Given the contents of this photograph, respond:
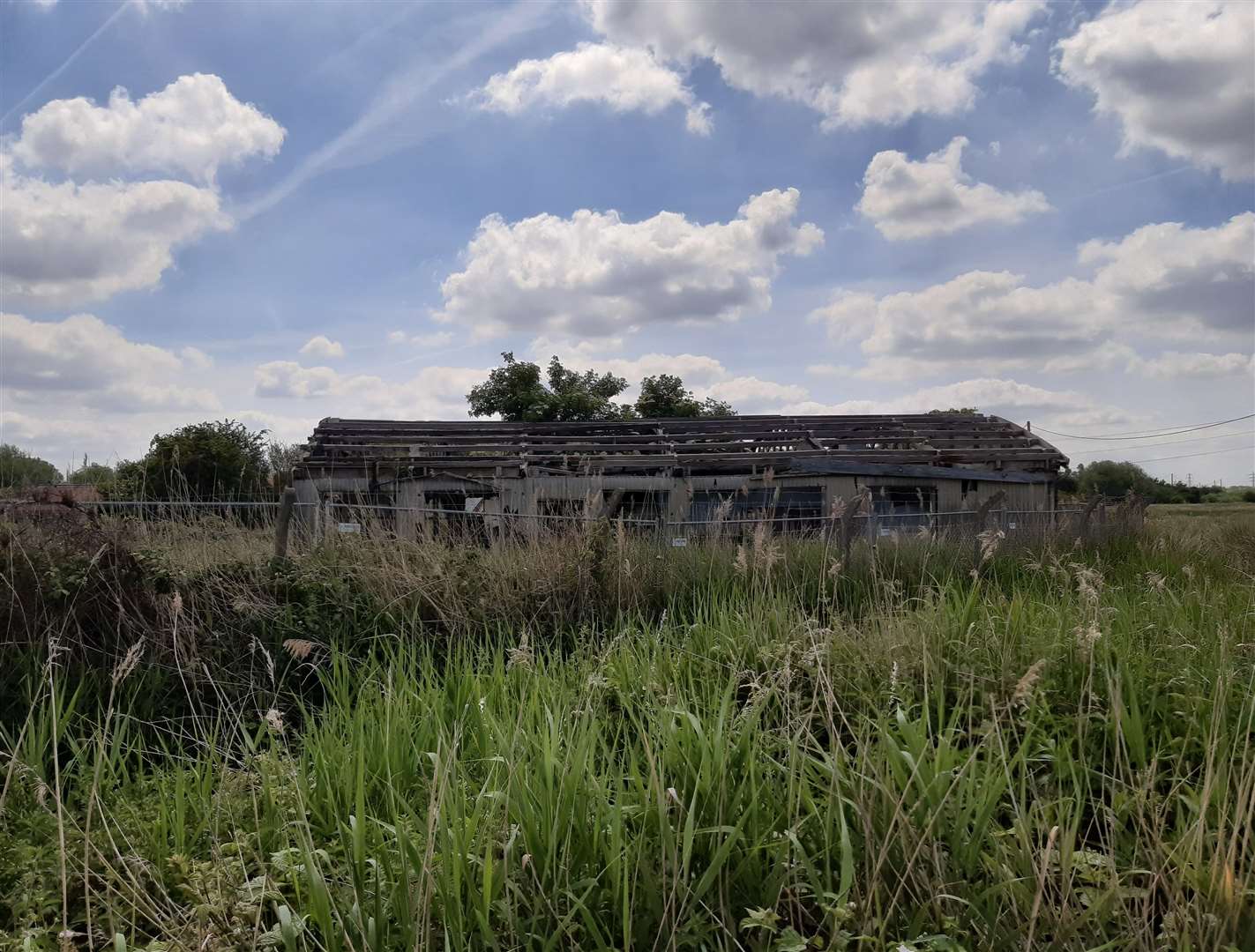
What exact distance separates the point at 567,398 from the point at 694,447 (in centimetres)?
1402

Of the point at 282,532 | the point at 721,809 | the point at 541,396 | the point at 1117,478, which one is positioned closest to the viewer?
the point at 721,809

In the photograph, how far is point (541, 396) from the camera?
34375mm

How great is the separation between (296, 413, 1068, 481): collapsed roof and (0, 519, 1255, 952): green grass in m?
13.3

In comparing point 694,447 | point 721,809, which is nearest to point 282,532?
point 721,809

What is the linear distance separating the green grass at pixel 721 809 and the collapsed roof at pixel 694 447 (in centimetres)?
1326

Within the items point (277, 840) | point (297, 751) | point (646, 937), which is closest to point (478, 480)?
point (297, 751)

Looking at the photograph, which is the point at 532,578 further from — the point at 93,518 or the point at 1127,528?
the point at 1127,528

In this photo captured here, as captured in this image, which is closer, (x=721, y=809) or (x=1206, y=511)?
(x=721, y=809)

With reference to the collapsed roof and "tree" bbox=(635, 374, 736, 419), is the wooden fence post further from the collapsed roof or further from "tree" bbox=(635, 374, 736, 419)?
"tree" bbox=(635, 374, 736, 419)

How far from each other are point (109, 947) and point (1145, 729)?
467 centimetres

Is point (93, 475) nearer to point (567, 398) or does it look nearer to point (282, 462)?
point (282, 462)

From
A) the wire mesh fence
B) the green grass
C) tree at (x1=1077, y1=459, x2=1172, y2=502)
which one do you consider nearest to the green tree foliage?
the wire mesh fence

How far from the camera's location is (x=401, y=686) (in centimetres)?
517

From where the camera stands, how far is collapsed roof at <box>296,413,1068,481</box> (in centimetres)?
1984
